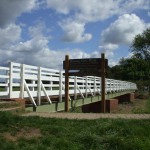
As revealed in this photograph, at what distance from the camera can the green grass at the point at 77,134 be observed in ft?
26.3

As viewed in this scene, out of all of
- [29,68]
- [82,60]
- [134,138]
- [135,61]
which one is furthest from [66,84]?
[135,61]

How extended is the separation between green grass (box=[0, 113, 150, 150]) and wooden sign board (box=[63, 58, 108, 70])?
7075 millimetres

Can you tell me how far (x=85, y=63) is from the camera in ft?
56.8

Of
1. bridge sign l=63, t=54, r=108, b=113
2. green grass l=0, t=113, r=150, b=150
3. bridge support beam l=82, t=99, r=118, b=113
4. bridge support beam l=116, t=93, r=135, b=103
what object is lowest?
green grass l=0, t=113, r=150, b=150

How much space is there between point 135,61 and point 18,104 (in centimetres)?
8070

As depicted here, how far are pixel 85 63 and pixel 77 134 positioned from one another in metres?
8.76

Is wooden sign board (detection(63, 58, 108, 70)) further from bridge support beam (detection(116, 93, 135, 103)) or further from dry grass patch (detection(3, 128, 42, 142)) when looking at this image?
bridge support beam (detection(116, 93, 135, 103))

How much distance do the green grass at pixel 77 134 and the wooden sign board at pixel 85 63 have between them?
23.2 feet

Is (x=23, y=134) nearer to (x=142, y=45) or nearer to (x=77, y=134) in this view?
(x=77, y=134)

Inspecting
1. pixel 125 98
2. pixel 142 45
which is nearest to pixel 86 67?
pixel 125 98

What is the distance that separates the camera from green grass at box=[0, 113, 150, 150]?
8.02 m

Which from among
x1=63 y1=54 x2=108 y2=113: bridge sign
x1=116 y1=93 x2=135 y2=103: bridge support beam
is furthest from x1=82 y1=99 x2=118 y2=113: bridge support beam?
x1=116 y1=93 x2=135 y2=103: bridge support beam

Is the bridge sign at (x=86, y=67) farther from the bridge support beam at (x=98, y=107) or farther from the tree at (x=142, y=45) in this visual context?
the tree at (x=142, y=45)

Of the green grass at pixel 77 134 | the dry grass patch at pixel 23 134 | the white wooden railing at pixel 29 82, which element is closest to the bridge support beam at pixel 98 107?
the white wooden railing at pixel 29 82
